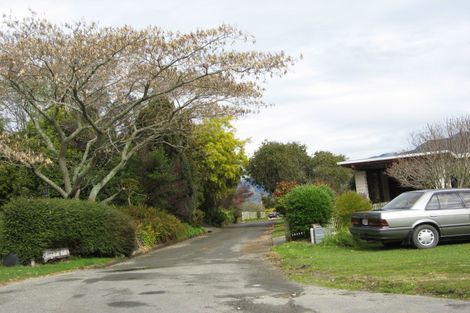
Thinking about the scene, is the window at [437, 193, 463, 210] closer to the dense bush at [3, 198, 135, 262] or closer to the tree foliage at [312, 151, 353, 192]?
the dense bush at [3, 198, 135, 262]

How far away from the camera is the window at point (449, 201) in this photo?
551 inches

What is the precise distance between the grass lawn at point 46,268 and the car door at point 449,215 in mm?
10171

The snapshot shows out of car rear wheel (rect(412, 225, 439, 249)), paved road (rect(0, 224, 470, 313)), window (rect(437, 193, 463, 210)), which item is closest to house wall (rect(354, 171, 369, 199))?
window (rect(437, 193, 463, 210))

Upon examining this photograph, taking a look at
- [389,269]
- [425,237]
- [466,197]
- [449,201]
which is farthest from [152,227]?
[389,269]

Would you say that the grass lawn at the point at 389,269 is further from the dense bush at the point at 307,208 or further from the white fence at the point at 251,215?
the white fence at the point at 251,215

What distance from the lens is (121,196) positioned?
2862 centimetres

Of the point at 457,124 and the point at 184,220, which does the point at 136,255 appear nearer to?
the point at 184,220

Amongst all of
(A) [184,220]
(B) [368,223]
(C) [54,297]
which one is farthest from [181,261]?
Result: (A) [184,220]

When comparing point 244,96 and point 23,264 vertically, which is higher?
point 244,96

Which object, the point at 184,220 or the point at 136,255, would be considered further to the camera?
the point at 184,220

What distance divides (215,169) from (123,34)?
23.9m

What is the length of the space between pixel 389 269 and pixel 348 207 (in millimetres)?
8473

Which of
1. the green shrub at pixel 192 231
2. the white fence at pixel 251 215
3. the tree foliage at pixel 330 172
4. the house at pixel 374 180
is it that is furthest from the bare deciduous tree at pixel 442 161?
the white fence at pixel 251 215

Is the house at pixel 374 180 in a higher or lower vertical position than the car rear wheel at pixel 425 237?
higher
